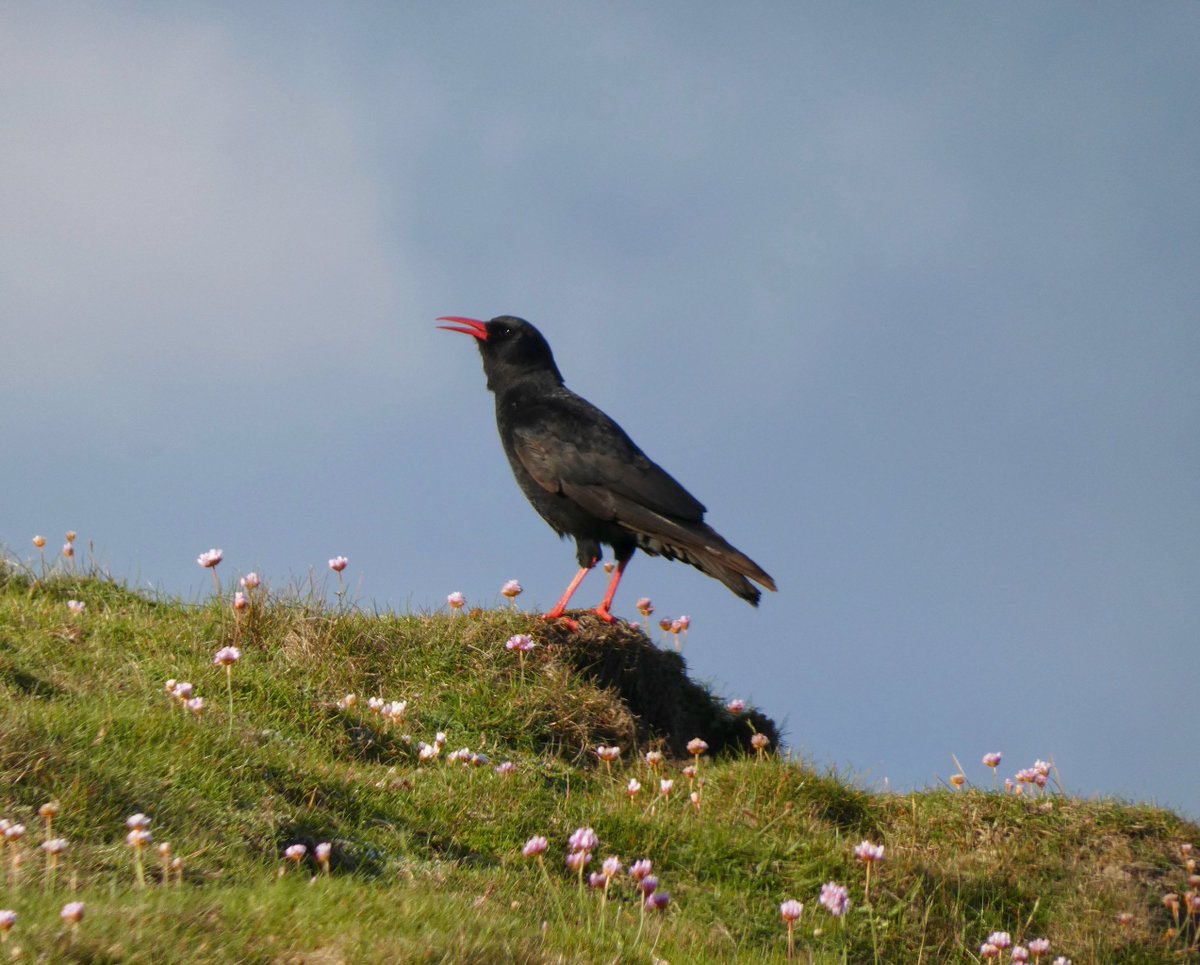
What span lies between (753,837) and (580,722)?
2009 mm

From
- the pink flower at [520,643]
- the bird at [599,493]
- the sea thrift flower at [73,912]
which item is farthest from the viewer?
the bird at [599,493]

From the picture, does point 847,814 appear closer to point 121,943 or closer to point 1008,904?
point 1008,904

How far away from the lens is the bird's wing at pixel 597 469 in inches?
430

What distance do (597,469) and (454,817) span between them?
4.69 meters

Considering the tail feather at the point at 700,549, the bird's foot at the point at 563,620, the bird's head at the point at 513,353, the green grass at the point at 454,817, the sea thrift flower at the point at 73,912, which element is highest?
the bird's head at the point at 513,353

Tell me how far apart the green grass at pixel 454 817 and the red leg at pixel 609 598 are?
0.65ft

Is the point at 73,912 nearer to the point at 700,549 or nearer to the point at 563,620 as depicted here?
the point at 563,620

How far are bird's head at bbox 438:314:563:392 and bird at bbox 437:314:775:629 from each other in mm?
302

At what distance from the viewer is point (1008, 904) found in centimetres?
745

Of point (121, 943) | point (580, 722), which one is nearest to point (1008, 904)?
point (580, 722)

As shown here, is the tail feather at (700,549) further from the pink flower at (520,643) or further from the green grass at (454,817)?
the pink flower at (520,643)

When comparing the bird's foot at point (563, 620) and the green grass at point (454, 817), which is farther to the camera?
the bird's foot at point (563, 620)

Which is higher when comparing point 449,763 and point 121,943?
point 449,763

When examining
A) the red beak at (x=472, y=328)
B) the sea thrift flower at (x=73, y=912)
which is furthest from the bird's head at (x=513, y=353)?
the sea thrift flower at (x=73, y=912)
